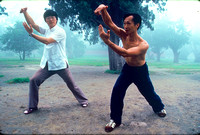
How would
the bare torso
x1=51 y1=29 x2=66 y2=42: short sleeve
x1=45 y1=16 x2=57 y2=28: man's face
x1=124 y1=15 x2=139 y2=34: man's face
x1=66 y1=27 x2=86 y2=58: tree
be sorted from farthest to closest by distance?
x1=66 y1=27 x2=86 y2=58: tree, x1=45 y1=16 x2=57 y2=28: man's face, x1=51 y1=29 x2=66 y2=42: short sleeve, the bare torso, x1=124 y1=15 x2=139 y2=34: man's face

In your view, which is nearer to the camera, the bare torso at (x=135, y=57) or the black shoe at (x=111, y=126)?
the black shoe at (x=111, y=126)

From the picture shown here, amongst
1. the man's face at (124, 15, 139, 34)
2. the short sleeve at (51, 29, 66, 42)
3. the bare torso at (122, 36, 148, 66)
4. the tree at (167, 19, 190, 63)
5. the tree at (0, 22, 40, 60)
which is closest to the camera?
the man's face at (124, 15, 139, 34)

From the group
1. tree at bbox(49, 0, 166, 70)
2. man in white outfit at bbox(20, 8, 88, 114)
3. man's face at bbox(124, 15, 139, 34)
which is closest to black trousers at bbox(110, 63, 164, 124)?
man's face at bbox(124, 15, 139, 34)

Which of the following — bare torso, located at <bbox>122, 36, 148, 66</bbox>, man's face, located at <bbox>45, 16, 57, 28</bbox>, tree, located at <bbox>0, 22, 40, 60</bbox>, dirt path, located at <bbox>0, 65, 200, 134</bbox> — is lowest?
dirt path, located at <bbox>0, 65, 200, 134</bbox>

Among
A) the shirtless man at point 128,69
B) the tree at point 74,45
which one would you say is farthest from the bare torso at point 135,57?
the tree at point 74,45

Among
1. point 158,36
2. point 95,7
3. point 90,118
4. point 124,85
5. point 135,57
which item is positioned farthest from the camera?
point 158,36

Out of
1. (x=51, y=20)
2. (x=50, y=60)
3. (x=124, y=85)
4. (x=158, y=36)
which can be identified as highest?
(x=158, y=36)

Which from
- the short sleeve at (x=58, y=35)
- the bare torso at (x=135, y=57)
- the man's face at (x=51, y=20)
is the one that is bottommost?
the bare torso at (x=135, y=57)

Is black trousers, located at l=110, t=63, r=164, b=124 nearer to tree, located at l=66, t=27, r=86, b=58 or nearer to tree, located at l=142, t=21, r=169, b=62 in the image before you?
tree, located at l=142, t=21, r=169, b=62

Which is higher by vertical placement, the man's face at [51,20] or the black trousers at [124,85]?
the man's face at [51,20]

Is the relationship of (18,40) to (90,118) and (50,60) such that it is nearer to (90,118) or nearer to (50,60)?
(50,60)

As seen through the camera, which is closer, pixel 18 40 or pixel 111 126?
pixel 111 126

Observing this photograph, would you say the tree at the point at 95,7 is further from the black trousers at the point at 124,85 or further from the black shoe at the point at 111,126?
the black shoe at the point at 111,126

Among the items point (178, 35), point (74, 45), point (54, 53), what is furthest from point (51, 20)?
point (74, 45)
